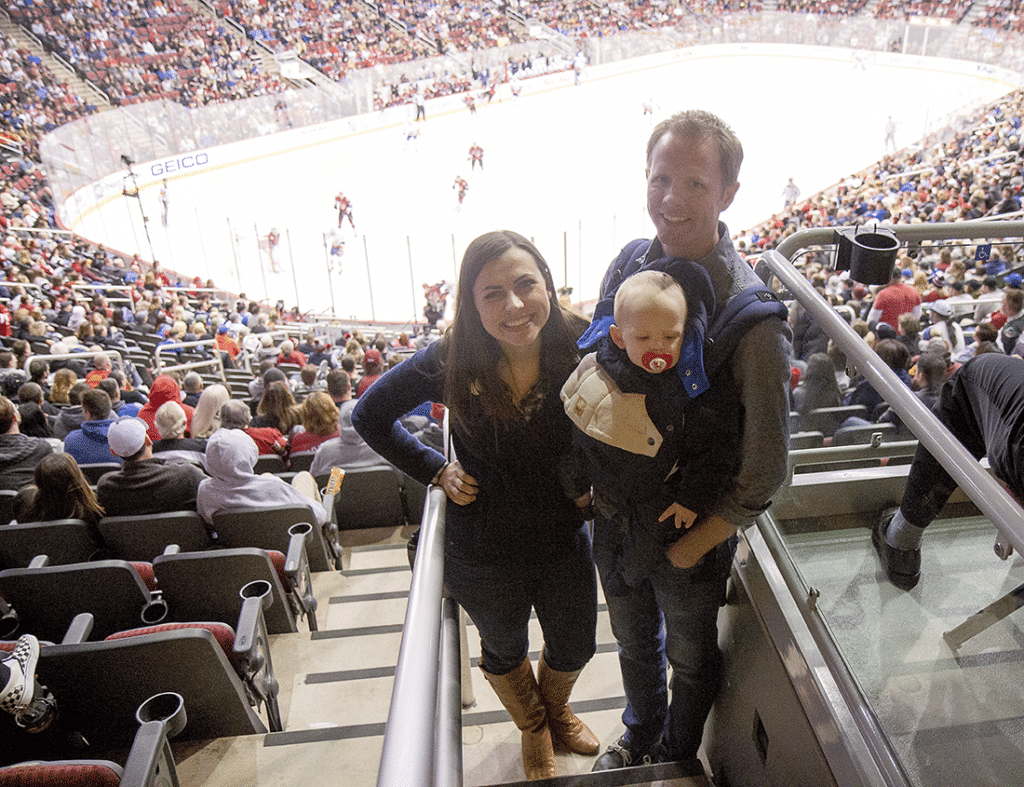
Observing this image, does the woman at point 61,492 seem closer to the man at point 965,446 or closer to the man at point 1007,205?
the man at point 965,446

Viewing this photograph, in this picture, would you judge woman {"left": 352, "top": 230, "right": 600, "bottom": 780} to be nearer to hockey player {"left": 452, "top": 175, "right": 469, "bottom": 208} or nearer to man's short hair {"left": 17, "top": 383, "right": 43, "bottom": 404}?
man's short hair {"left": 17, "top": 383, "right": 43, "bottom": 404}

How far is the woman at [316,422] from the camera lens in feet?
12.8

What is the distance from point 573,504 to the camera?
1.56 m

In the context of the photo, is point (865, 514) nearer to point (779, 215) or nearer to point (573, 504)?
point (573, 504)

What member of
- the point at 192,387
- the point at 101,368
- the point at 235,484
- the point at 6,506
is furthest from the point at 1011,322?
the point at 101,368

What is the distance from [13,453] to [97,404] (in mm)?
460

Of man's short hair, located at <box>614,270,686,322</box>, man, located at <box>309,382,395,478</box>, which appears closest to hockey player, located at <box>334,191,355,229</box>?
man, located at <box>309,382,395,478</box>

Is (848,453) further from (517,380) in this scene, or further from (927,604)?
(517,380)

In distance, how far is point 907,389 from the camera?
4.06ft

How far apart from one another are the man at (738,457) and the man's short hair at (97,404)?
3314mm

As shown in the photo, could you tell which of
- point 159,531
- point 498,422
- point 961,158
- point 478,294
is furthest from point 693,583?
point 961,158

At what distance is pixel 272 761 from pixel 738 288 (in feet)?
5.35

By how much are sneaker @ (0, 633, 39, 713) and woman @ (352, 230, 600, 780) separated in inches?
37.5

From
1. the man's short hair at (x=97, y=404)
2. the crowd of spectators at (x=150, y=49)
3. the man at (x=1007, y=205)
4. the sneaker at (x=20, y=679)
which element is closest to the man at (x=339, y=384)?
the man's short hair at (x=97, y=404)
